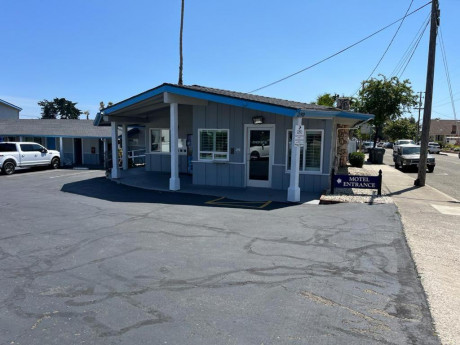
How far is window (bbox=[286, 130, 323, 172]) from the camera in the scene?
11445 millimetres

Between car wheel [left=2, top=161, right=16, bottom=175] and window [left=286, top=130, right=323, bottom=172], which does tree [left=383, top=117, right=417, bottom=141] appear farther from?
car wheel [left=2, top=161, right=16, bottom=175]

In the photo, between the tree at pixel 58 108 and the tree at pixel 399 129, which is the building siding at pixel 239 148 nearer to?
the tree at pixel 399 129

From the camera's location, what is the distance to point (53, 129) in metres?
24.4

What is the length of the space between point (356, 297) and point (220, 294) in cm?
163

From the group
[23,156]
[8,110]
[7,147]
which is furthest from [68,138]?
[8,110]

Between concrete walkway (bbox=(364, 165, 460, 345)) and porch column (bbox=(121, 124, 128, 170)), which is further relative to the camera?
porch column (bbox=(121, 124, 128, 170))

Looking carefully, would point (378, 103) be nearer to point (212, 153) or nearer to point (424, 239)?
point (212, 153)

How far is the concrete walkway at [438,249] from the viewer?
3543 mm

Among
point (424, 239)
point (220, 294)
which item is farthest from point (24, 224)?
point (424, 239)

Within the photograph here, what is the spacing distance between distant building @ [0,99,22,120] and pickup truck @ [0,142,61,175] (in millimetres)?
17487

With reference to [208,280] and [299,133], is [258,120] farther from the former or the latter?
[208,280]

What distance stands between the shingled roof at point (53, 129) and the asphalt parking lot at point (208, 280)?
53.4 feet

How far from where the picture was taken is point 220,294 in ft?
12.9

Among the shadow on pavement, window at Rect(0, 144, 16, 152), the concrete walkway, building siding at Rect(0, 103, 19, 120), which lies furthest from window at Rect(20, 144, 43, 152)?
the concrete walkway
